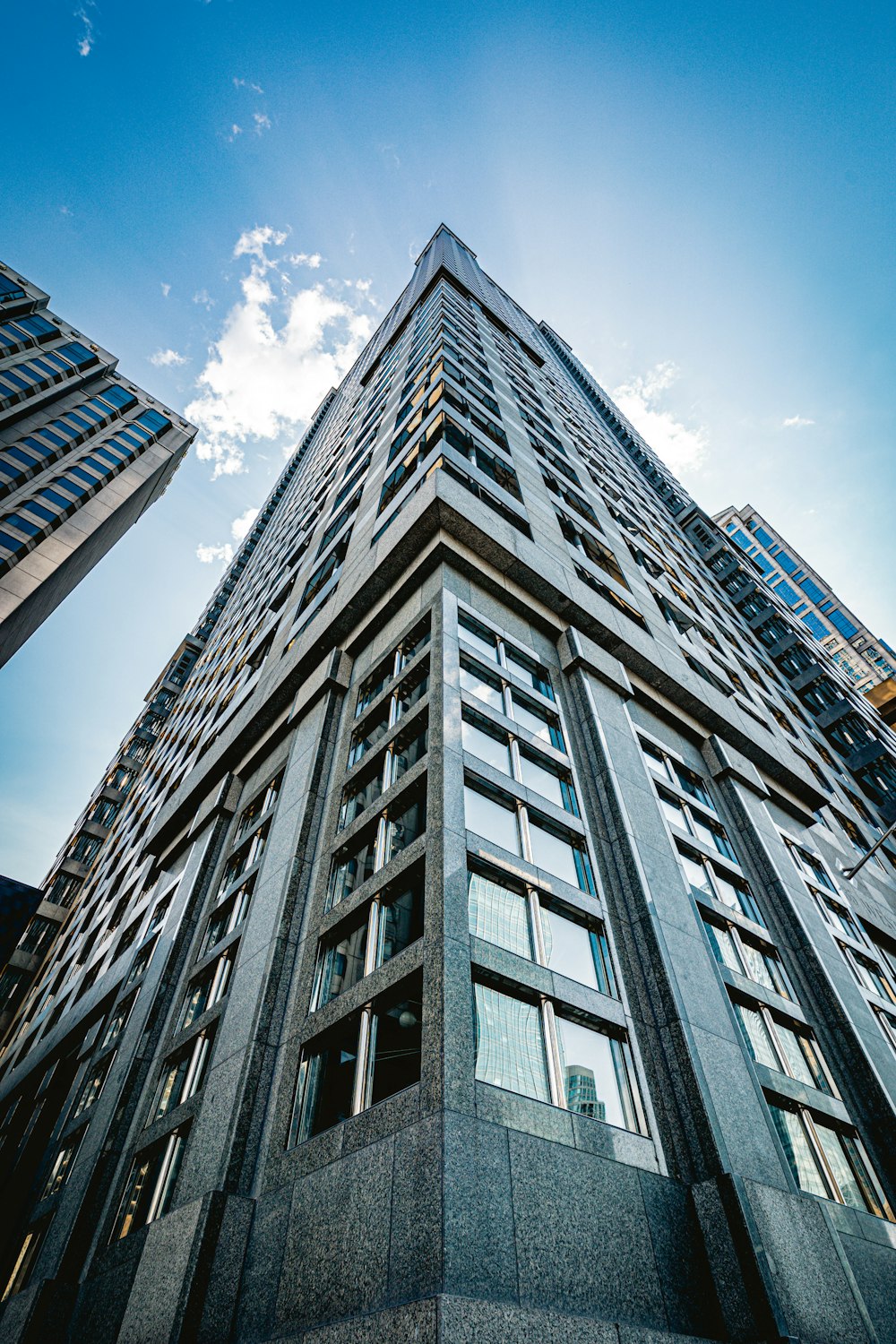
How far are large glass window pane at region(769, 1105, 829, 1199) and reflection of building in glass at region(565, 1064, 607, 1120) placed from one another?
13.9ft

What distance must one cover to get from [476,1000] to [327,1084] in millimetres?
3136

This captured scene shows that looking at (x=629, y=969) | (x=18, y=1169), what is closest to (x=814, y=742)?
(x=629, y=969)

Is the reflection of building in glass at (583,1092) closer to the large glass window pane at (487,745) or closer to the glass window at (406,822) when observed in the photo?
the glass window at (406,822)

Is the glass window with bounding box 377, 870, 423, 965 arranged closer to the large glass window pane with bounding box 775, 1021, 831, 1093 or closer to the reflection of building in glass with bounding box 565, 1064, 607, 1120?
the reflection of building in glass with bounding box 565, 1064, 607, 1120

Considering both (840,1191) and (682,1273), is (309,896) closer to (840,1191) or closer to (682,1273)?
(682,1273)

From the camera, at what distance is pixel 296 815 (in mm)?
16219

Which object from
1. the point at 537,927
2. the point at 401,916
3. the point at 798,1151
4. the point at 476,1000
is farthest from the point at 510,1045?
the point at 798,1151

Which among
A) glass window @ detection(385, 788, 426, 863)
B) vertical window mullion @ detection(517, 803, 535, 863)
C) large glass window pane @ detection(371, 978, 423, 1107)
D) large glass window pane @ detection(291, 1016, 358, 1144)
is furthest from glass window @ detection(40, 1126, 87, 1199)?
vertical window mullion @ detection(517, 803, 535, 863)

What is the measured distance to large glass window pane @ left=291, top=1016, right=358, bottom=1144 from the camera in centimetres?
1025

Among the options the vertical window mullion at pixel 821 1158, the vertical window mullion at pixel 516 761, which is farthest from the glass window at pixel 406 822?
the vertical window mullion at pixel 821 1158

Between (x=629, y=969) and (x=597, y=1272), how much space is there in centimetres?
487

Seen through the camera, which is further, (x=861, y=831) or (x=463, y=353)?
(x=463, y=353)

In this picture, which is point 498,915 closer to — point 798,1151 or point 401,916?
point 401,916

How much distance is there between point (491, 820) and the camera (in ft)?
42.0
